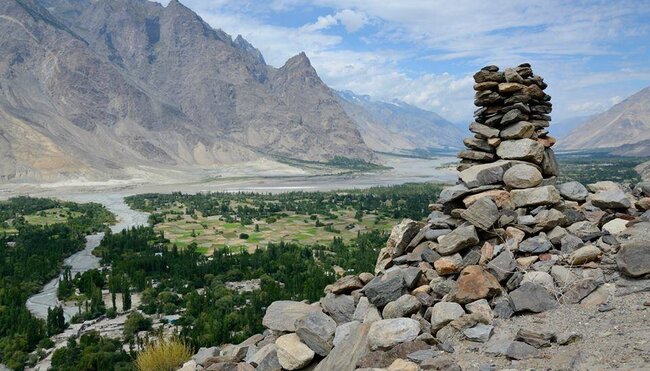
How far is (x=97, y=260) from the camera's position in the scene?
238 feet

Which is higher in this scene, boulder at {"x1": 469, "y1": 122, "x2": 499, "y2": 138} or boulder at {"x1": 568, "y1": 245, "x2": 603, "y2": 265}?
boulder at {"x1": 469, "y1": 122, "x2": 499, "y2": 138}

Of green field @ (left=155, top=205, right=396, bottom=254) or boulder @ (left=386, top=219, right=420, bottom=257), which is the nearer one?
boulder @ (left=386, top=219, right=420, bottom=257)

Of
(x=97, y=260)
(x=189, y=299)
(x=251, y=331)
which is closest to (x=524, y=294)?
(x=251, y=331)

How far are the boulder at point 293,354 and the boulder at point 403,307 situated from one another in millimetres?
1954

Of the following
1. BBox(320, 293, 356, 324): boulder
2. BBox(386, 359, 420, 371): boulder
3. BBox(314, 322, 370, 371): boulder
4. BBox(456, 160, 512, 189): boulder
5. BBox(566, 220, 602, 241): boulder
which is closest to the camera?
BBox(386, 359, 420, 371): boulder

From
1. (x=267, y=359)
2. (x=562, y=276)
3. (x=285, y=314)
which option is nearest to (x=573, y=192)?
(x=562, y=276)

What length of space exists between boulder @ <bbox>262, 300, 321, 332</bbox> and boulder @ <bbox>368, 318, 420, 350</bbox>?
276 centimetres

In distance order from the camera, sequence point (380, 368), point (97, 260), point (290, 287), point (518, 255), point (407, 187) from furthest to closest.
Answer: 1. point (407, 187)
2. point (97, 260)
3. point (290, 287)
4. point (518, 255)
5. point (380, 368)

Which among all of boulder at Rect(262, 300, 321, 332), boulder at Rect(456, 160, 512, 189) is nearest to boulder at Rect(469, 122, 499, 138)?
boulder at Rect(456, 160, 512, 189)

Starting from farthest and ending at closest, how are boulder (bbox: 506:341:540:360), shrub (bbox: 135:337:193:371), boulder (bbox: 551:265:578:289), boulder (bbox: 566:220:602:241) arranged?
shrub (bbox: 135:337:193:371) < boulder (bbox: 566:220:602:241) < boulder (bbox: 551:265:578:289) < boulder (bbox: 506:341:540:360)

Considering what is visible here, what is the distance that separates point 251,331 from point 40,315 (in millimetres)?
24512

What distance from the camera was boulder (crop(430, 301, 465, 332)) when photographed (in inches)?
415

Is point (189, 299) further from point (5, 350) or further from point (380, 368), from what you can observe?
point (380, 368)

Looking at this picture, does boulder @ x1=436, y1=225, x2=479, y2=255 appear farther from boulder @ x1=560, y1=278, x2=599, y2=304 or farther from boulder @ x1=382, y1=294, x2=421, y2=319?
boulder @ x1=560, y1=278, x2=599, y2=304
